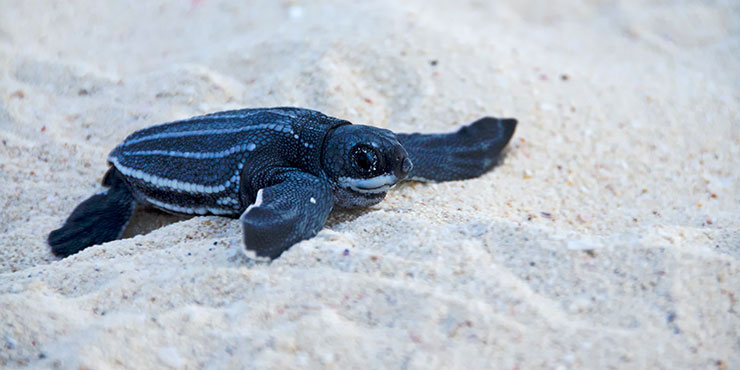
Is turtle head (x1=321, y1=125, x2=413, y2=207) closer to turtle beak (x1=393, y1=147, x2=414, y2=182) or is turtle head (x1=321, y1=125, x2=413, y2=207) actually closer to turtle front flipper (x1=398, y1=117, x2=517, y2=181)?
turtle beak (x1=393, y1=147, x2=414, y2=182)

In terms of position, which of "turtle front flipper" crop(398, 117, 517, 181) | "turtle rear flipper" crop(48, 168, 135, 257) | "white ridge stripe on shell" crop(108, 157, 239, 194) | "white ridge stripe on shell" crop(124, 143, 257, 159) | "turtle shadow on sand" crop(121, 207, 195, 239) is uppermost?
"white ridge stripe on shell" crop(124, 143, 257, 159)

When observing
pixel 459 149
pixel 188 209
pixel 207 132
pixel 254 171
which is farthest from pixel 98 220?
pixel 459 149

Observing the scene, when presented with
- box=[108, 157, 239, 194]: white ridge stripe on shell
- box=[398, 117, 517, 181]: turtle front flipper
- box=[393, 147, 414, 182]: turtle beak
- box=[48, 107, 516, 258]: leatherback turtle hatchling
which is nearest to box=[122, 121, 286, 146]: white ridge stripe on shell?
box=[48, 107, 516, 258]: leatherback turtle hatchling

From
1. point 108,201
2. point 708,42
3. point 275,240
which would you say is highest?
point 275,240

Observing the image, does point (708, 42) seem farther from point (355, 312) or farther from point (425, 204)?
point (355, 312)

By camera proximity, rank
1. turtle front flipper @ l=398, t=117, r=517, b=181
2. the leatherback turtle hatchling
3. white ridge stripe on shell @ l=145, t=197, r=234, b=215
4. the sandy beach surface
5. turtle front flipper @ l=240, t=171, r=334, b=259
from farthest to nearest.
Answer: turtle front flipper @ l=398, t=117, r=517, b=181 < white ridge stripe on shell @ l=145, t=197, r=234, b=215 < the leatherback turtle hatchling < turtle front flipper @ l=240, t=171, r=334, b=259 < the sandy beach surface

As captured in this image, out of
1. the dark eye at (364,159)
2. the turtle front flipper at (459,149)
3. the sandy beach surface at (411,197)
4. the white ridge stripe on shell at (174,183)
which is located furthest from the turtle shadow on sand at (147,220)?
the turtle front flipper at (459,149)

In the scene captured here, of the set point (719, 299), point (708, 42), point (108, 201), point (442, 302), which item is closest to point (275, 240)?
point (442, 302)

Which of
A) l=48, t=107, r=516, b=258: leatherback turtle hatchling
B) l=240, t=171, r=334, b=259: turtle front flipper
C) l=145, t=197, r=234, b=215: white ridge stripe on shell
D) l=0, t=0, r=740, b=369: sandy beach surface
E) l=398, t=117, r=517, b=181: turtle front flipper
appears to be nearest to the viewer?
l=0, t=0, r=740, b=369: sandy beach surface

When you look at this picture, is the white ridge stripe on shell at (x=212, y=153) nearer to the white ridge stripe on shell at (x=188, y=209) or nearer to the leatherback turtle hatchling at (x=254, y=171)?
the leatherback turtle hatchling at (x=254, y=171)
